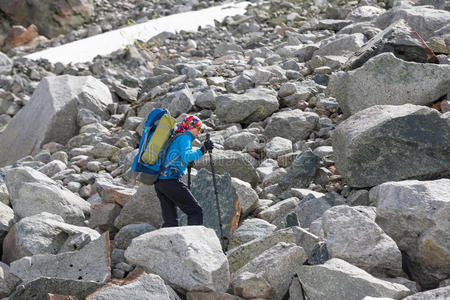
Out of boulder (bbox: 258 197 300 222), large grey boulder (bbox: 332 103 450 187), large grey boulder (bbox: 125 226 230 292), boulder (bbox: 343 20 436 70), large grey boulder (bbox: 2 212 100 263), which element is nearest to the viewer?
large grey boulder (bbox: 125 226 230 292)

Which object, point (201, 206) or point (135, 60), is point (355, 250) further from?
point (135, 60)

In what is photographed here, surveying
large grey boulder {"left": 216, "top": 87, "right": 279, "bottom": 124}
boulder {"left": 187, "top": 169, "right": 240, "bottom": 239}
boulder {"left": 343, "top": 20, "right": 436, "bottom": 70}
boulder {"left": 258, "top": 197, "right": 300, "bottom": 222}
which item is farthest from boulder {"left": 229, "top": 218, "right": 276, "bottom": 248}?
boulder {"left": 343, "top": 20, "right": 436, "bottom": 70}

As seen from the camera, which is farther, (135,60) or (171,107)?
(135,60)

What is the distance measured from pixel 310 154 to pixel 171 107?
15.6 ft

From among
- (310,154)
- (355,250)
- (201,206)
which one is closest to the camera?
(355,250)

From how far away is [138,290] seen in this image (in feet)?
16.3

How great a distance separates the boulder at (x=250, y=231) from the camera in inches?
270

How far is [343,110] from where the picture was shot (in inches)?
400

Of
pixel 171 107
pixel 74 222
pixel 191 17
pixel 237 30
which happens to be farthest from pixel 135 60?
pixel 74 222

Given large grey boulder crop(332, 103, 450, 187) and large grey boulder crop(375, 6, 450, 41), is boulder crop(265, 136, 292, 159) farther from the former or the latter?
large grey boulder crop(375, 6, 450, 41)

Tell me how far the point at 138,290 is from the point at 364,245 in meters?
2.14

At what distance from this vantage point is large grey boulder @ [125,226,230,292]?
521 centimetres

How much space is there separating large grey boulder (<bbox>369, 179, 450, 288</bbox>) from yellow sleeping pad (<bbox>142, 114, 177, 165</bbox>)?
8.45 feet

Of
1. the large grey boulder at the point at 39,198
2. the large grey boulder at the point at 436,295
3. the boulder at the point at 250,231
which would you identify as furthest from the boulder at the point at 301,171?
the large grey boulder at the point at 436,295
